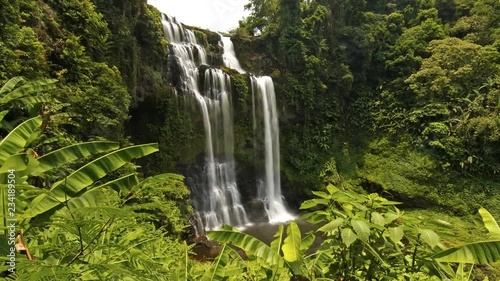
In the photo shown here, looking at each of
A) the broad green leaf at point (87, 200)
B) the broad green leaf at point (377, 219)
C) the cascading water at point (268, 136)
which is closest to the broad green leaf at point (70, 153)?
the broad green leaf at point (87, 200)

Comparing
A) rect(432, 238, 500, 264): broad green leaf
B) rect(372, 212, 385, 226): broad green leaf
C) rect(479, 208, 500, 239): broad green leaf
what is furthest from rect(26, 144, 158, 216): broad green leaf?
rect(479, 208, 500, 239): broad green leaf

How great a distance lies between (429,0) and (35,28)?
27.5 metres

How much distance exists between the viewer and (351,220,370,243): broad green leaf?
53.3 inches

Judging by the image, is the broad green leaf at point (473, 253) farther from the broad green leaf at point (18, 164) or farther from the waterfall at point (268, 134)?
the waterfall at point (268, 134)

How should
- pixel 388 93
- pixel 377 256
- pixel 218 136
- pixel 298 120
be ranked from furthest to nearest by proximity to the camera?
pixel 388 93 < pixel 298 120 < pixel 218 136 < pixel 377 256

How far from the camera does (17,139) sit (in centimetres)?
164

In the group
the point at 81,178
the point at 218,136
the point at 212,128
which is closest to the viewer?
the point at 81,178

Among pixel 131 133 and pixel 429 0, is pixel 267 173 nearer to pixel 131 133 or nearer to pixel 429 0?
pixel 131 133

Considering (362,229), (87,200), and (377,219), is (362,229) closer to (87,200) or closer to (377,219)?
(377,219)

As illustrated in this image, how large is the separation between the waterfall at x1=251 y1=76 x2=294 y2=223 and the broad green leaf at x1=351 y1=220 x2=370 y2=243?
1604 centimetres

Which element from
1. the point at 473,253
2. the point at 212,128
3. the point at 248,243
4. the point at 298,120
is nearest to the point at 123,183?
the point at 248,243

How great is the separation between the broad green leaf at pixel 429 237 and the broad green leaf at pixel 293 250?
610 millimetres

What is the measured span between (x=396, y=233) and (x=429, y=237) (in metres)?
0.14

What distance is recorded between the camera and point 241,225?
49.3ft
